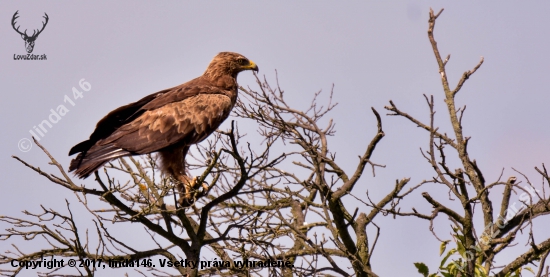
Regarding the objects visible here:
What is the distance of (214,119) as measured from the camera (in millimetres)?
8234

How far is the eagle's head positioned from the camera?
9305mm

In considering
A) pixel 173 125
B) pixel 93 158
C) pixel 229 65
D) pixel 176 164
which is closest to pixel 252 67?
pixel 229 65

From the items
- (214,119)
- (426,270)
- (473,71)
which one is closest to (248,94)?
(214,119)

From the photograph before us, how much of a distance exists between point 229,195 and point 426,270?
1.93 metres

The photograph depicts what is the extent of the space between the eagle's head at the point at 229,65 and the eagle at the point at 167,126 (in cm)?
39

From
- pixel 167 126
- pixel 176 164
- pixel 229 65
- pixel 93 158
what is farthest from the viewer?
pixel 229 65

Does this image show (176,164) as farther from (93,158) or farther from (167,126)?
(93,158)

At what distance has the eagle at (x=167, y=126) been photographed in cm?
740

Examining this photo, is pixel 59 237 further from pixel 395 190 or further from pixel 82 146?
pixel 395 190

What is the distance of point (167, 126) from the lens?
7957 millimetres

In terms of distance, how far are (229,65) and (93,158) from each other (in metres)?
3.11

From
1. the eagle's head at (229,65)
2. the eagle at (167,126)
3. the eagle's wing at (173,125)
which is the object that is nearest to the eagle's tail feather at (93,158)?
the eagle at (167,126)

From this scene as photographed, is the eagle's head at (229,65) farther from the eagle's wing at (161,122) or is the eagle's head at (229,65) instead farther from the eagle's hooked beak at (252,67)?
the eagle's wing at (161,122)

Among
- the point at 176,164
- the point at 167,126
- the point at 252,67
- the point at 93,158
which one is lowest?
the point at 93,158
